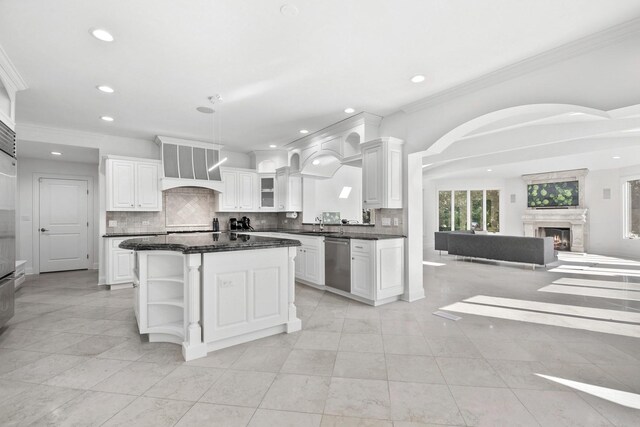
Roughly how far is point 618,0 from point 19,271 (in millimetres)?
8304

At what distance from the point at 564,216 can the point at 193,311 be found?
37.5 feet

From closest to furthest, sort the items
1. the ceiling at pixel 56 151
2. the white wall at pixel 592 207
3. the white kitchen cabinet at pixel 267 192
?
the ceiling at pixel 56 151 → the white kitchen cabinet at pixel 267 192 → the white wall at pixel 592 207

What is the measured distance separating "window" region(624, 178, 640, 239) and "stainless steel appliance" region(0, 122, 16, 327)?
13.1 metres

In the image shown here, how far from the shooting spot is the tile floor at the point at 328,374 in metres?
1.73

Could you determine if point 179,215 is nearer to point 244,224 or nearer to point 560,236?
point 244,224

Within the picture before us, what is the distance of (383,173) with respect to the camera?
4027mm

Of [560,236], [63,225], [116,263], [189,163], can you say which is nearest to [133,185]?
[189,163]

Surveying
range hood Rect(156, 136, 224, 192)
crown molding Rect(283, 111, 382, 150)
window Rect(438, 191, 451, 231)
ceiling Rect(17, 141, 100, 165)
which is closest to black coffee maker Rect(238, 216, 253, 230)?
range hood Rect(156, 136, 224, 192)

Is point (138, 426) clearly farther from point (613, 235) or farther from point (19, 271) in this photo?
Answer: point (613, 235)

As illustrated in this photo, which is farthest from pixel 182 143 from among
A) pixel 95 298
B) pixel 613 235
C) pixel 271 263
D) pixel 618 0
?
pixel 613 235

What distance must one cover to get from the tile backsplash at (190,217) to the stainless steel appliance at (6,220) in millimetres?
2324

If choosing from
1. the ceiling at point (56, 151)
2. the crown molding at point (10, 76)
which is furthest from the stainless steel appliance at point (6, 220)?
the ceiling at point (56, 151)

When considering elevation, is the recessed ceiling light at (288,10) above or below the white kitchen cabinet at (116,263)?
above

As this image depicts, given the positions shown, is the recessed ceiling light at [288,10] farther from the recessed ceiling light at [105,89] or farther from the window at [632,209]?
the window at [632,209]
